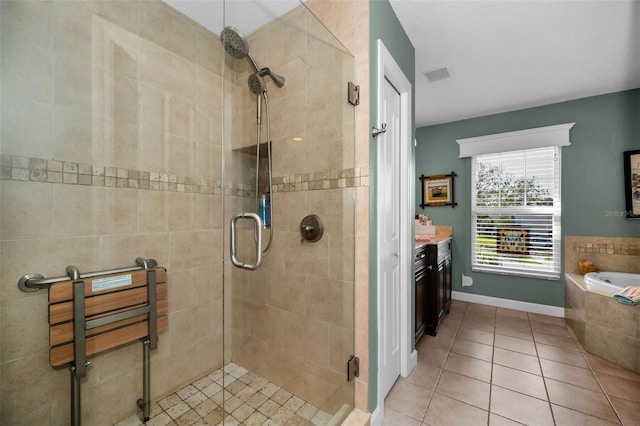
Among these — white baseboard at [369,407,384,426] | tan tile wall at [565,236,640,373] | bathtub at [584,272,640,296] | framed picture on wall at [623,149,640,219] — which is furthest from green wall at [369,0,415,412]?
framed picture on wall at [623,149,640,219]

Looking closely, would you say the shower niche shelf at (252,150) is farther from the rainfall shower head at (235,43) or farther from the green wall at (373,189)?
the green wall at (373,189)

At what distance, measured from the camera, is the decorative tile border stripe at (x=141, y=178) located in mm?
1118

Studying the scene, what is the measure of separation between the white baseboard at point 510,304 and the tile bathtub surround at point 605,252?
509 mm

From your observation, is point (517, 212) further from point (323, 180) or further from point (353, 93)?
point (323, 180)

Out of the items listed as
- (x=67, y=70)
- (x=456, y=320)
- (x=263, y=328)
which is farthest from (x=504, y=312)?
(x=67, y=70)

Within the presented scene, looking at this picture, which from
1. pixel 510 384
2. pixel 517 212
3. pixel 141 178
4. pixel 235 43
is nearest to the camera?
pixel 235 43

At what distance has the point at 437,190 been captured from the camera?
163 inches

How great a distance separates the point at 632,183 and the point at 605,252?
77cm

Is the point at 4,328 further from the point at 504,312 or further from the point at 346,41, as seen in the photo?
the point at 504,312

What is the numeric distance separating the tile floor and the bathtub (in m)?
0.57

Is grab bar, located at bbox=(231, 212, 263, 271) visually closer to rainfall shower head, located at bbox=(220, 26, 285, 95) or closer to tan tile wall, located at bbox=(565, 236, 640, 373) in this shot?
rainfall shower head, located at bbox=(220, 26, 285, 95)

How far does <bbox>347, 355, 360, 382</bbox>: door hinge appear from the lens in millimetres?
1556

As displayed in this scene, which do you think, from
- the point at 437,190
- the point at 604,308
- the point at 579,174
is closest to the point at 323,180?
the point at 604,308

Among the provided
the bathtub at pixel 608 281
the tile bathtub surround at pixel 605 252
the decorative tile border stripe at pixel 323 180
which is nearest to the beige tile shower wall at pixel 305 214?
the decorative tile border stripe at pixel 323 180
